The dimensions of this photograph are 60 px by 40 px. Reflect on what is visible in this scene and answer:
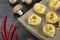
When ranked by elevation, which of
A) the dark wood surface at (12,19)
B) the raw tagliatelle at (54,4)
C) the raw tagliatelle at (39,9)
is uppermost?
the raw tagliatelle at (54,4)

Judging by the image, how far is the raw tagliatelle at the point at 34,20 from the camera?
0.90 m

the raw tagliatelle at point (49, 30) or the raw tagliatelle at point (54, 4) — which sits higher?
the raw tagliatelle at point (54, 4)

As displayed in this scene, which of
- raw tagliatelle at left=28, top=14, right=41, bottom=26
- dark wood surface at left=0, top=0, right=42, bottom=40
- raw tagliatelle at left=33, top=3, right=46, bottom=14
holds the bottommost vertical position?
dark wood surface at left=0, top=0, right=42, bottom=40

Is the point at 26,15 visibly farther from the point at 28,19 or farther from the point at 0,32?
the point at 0,32

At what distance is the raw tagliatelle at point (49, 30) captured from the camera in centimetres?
86

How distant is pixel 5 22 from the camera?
97cm

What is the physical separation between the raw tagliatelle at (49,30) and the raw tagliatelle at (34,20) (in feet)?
0.15

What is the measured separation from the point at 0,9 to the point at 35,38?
0.27 m

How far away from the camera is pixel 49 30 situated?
2.85ft

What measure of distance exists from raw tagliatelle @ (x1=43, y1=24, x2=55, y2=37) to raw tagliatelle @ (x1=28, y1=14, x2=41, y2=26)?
46 millimetres

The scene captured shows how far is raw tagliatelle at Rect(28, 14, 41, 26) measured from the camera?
901 mm

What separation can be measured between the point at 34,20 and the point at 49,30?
0.09m

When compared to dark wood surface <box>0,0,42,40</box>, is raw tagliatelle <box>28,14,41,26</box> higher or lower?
higher

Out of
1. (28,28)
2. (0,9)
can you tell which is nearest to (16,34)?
(28,28)
